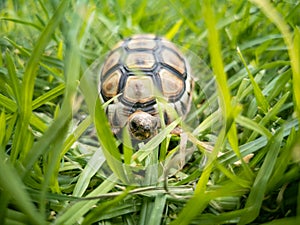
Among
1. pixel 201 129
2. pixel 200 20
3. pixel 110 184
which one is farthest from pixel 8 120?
pixel 200 20

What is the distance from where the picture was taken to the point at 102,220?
691 mm

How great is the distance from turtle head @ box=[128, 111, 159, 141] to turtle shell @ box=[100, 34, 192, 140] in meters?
0.02

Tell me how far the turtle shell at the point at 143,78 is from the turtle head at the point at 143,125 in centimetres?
2

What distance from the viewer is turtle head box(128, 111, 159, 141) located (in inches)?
34.8

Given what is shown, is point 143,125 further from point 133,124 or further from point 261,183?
point 261,183

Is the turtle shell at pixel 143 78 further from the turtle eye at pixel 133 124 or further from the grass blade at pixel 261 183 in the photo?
the grass blade at pixel 261 183

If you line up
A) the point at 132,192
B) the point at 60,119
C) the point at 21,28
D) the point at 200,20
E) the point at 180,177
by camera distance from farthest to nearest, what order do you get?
the point at 200,20 < the point at 21,28 < the point at 180,177 < the point at 132,192 < the point at 60,119

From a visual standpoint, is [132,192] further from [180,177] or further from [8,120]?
[8,120]

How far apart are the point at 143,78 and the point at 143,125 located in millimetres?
172

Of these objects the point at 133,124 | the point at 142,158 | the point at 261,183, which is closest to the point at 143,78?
the point at 133,124

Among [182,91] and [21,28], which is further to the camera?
[21,28]

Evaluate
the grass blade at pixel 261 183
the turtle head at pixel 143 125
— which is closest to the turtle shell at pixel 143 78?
the turtle head at pixel 143 125

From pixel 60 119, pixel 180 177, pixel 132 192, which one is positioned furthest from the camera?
pixel 180 177

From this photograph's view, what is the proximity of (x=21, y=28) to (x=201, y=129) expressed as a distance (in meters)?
0.71
